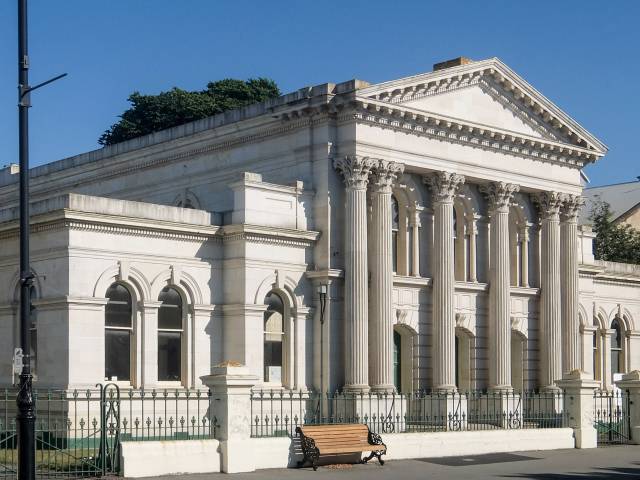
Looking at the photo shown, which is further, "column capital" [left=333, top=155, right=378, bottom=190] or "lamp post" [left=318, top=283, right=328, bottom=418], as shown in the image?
"column capital" [left=333, top=155, right=378, bottom=190]

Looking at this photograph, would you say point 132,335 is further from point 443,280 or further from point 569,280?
point 569,280

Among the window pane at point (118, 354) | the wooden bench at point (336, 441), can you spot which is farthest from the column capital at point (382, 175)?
the wooden bench at point (336, 441)

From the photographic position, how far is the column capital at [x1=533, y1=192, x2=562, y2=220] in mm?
41844

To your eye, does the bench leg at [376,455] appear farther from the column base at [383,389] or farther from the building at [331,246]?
the column base at [383,389]

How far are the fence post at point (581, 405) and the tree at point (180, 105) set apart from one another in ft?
129

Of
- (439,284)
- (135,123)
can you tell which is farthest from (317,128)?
(135,123)

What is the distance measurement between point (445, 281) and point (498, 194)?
13.3ft

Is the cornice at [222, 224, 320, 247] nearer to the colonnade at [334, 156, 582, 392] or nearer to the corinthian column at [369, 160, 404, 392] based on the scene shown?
the colonnade at [334, 156, 582, 392]

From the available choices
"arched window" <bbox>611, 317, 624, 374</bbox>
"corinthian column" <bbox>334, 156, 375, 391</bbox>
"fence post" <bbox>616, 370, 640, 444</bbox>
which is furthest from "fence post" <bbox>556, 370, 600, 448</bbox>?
"arched window" <bbox>611, 317, 624, 374</bbox>

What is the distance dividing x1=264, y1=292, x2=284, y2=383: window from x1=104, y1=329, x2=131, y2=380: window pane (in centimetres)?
451

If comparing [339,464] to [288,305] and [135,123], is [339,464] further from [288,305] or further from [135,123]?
[135,123]

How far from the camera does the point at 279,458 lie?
2491cm

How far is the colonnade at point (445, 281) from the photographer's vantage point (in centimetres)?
3494

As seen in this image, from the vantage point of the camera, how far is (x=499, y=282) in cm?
3981
